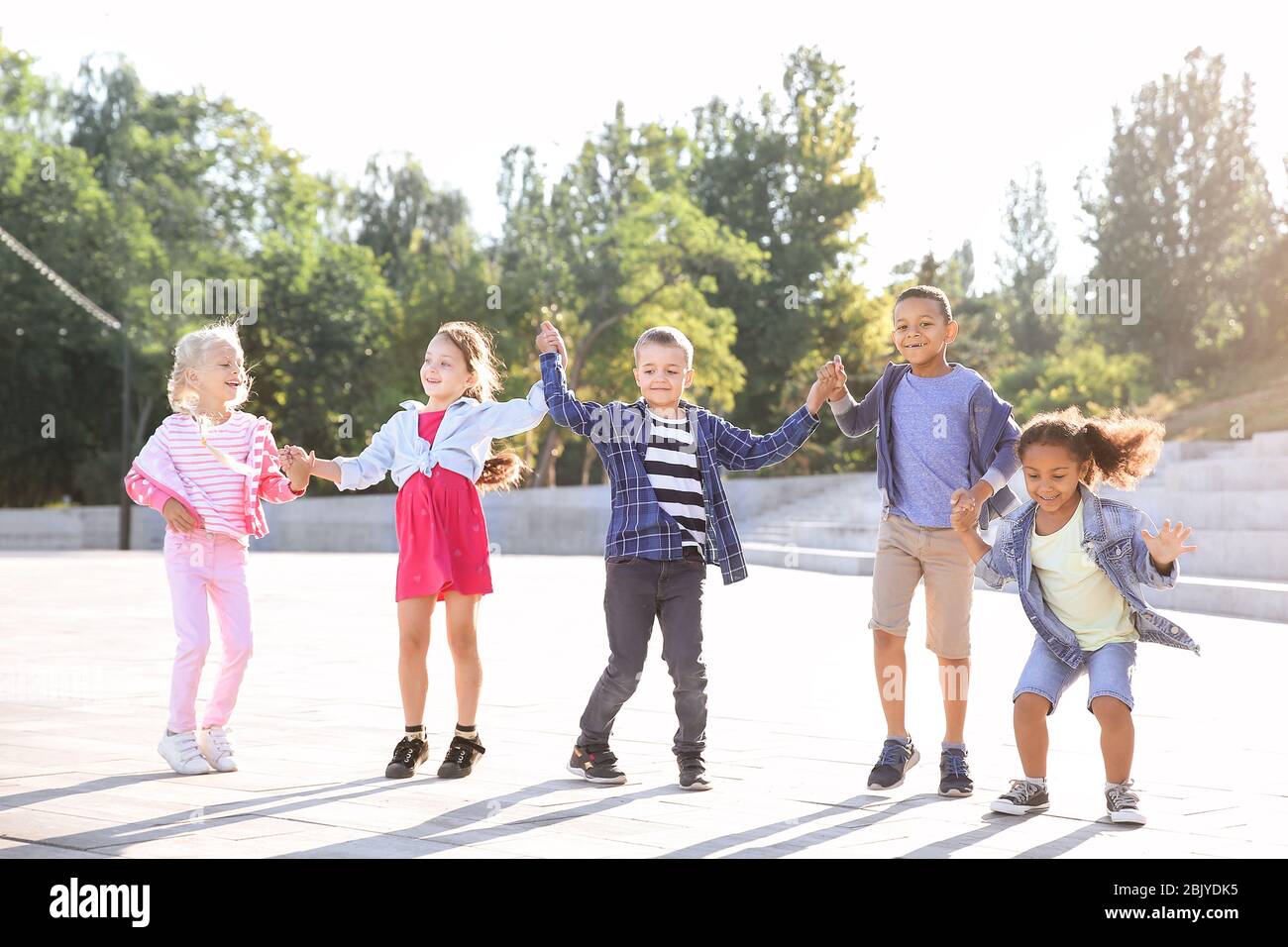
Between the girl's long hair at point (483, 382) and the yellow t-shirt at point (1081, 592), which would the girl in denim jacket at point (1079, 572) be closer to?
the yellow t-shirt at point (1081, 592)

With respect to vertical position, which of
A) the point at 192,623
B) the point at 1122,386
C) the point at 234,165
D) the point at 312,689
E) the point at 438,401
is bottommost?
the point at 312,689

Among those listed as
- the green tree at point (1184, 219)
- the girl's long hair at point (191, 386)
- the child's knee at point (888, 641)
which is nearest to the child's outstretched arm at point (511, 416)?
the girl's long hair at point (191, 386)

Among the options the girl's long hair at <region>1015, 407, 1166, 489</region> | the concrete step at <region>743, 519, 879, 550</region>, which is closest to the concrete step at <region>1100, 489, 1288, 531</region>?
the concrete step at <region>743, 519, 879, 550</region>

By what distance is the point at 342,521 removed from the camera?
34.0m

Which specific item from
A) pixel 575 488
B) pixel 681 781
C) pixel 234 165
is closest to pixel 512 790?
pixel 681 781

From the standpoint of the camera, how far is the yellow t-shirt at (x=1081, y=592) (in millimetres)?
4824

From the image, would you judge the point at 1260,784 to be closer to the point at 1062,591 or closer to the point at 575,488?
the point at 1062,591

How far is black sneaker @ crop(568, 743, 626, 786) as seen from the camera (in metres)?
5.17

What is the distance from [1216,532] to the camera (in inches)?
648

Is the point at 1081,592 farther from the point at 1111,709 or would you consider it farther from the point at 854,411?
the point at 854,411

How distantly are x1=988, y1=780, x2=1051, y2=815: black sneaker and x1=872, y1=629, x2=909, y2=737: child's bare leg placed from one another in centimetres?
63

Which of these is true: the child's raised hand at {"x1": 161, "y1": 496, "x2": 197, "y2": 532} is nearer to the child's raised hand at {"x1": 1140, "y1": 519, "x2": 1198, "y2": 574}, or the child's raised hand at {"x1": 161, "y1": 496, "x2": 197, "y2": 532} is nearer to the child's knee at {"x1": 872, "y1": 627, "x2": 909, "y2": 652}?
the child's knee at {"x1": 872, "y1": 627, "x2": 909, "y2": 652}

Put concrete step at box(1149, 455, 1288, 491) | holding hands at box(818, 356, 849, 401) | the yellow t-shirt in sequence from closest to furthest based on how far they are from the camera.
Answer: the yellow t-shirt
holding hands at box(818, 356, 849, 401)
concrete step at box(1149, 455, 1288, 491)

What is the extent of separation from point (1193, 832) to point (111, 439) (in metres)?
40.3
